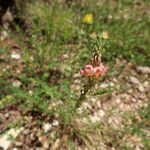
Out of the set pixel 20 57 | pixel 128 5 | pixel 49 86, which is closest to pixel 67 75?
pixel 49 86

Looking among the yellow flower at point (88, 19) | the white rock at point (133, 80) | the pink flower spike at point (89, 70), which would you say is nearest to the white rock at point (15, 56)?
the yellow flower at point (88, 19)

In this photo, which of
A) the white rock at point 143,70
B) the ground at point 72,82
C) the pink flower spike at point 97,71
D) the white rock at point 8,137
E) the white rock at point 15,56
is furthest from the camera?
the white rock at point 143,70

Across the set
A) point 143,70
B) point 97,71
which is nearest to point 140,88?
point 143,70

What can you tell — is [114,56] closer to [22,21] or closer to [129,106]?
[129,106]

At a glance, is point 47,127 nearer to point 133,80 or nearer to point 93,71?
point 93,71

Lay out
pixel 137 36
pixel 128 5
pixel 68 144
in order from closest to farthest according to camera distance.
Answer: pixel 68 144
pixel 137 36
pixel 128 5

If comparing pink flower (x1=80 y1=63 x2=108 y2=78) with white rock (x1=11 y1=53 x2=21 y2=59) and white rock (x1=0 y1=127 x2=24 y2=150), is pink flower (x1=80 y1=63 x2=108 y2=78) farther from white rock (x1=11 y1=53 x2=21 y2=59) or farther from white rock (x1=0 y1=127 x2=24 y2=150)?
white rock (x1=11 y1=53 x2=21 y2=59)

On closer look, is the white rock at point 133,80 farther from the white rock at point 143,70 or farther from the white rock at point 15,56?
the white rock at point 15,56
